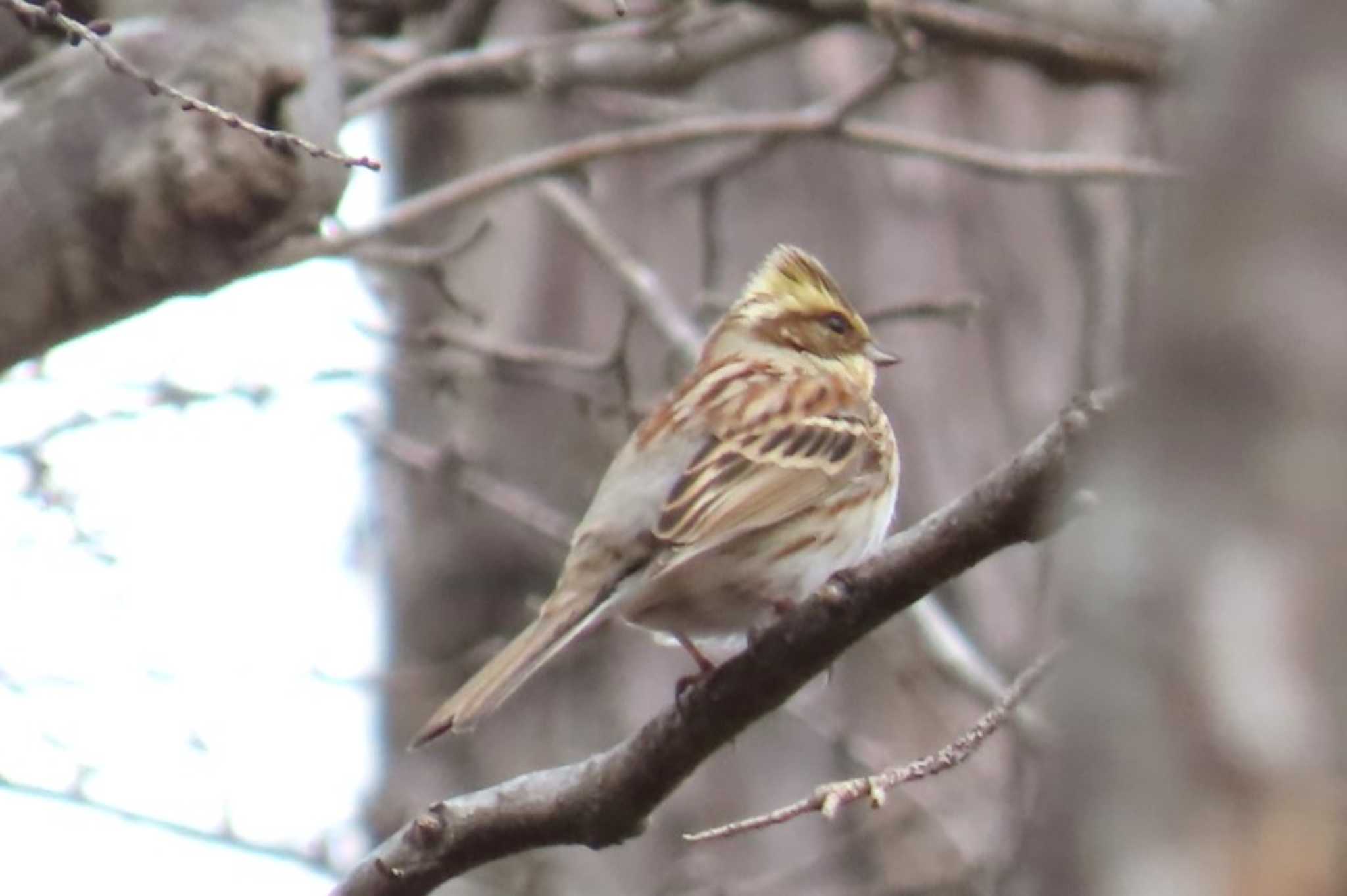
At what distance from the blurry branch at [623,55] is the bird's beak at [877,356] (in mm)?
1275

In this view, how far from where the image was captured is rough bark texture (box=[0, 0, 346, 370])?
4.88 m

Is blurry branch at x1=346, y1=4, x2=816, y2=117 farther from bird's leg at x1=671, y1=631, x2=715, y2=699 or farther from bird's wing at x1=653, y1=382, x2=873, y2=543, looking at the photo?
bird's leg at x1=671, y1=631, x2=715, y2=699

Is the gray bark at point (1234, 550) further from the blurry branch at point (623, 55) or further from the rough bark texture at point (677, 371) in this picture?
the rough bark texture at point (677, 371)

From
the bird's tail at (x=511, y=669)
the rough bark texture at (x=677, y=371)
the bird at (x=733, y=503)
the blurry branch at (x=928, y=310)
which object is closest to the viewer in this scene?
the bird's tail at (x=511, y=669)

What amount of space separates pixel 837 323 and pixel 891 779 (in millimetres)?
2959

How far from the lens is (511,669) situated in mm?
4566

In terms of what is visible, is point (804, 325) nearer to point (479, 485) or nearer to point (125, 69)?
point (479, 485)

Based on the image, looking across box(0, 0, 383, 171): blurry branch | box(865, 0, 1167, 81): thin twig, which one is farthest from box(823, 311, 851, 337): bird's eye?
box(0, 0, 383, 171): blurry branch

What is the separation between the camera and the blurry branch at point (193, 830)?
20.8 feet

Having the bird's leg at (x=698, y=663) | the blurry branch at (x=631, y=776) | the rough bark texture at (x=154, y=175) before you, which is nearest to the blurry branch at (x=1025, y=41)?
the rough bark texture at (x=154, y=175)

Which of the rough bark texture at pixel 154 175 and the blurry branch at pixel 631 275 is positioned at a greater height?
the rough bark texture at pixel 154 175

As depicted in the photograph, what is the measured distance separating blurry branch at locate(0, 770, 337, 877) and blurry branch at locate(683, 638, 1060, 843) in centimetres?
289

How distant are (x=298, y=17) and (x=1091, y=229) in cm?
452

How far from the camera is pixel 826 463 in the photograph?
5719 mm
